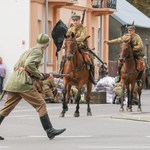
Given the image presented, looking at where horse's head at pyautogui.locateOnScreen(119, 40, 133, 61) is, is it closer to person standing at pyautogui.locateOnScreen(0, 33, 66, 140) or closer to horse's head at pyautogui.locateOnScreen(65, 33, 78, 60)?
horse's head at pyautogui.locateOnScreen(65, 33, 78, 60)

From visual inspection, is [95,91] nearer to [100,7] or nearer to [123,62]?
[123,62]

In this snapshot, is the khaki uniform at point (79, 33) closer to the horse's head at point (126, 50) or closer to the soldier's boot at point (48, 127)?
the horse's head at point (126, 50)

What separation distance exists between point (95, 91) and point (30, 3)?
8412mm

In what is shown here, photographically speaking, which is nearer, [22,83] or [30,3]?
[22,83]

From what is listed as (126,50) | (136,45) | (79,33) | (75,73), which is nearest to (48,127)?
(75,73)

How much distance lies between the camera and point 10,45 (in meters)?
41.7

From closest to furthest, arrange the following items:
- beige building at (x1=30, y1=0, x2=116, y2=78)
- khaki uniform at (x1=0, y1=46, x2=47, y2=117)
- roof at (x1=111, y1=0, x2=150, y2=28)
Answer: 1. khaki uniform at (x1=0, y1=46, x2=47, y2=117)
2. beige building at (x1=30, y1=0, x2=116, y2=78)
3. roof at (x1=111, y1=0, x2=150, y2=28)

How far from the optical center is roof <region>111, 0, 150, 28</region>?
62.0 meters

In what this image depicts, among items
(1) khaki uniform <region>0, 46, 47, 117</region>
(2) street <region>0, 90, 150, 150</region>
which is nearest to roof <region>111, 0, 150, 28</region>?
(2) street <region>0, 90, 150, 150</region>

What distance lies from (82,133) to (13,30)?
2445 centimetres

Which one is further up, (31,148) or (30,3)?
(30,3)

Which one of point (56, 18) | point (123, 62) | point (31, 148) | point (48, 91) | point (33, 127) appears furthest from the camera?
point (56, 18)

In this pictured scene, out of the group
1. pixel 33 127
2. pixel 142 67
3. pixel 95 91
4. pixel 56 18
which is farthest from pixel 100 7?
pixel 33 127

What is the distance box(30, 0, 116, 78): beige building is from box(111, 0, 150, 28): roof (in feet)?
15.6
